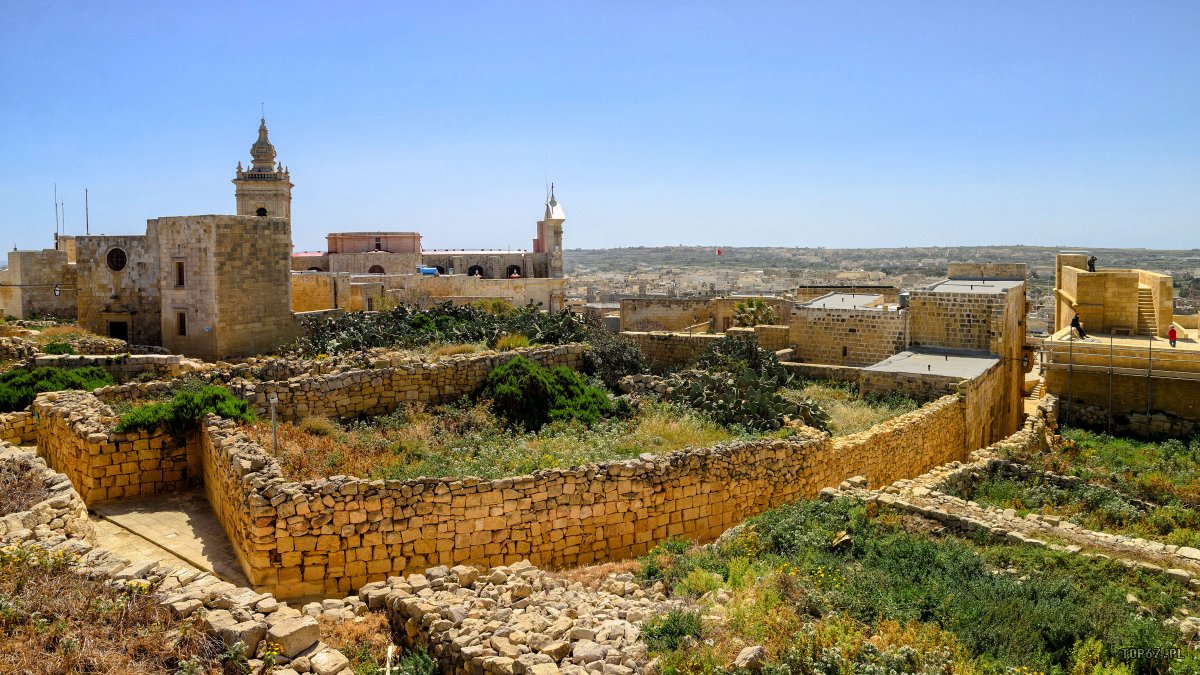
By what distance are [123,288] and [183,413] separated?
13622 mm

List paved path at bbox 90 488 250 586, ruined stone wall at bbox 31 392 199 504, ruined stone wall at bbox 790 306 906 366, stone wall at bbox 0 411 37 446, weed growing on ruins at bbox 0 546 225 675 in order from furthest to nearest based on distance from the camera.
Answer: ruined stone wall at bbox 790 306 906 366 < stone wall at bbox 0 411 37 446 < ruined stone wall at bbox 31 392 199 504 < paved path at bbox 90 488 250 586 < weed growing on ruins at bbox 0 546 225 675

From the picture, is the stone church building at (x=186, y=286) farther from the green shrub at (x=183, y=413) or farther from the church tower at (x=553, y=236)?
the church tower at (x=553, y=236)

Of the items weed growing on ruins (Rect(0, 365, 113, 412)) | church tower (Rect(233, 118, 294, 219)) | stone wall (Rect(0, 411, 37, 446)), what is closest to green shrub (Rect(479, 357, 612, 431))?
stone wall (Rect(0, 411, 37, 446))

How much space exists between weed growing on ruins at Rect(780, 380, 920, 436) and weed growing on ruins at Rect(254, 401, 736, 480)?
2.33m

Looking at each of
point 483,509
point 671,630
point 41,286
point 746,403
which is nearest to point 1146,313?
point 746,403

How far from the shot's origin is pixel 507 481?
8.49 m

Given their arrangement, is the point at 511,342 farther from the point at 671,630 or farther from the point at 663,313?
the point at 663,313

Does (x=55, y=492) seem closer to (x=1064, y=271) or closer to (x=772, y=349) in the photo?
(x=772, y=349)

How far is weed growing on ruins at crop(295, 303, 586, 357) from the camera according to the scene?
1631 centimetres

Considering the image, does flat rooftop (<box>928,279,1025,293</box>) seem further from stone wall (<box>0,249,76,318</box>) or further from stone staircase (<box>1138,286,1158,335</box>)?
stone wall (<box>0,249,76,318</box>)

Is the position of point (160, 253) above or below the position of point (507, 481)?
above

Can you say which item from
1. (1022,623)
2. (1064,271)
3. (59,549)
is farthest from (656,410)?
(1064,271)

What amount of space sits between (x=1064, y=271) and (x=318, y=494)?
2444cm

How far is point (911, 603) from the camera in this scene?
20.1 feet
